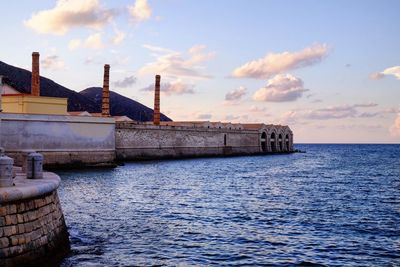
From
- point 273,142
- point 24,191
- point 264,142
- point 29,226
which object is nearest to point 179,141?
point 264,142

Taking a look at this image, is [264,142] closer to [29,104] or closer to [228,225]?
[29,104]

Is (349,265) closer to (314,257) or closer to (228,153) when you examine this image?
(314,257)

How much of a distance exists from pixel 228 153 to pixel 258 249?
6871 centimetres

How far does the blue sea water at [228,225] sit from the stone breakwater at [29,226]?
3.72 feet

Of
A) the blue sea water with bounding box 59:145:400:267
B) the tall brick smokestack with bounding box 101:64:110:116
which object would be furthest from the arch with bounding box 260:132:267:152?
the blue sea water with bounding box 59:145:400:267

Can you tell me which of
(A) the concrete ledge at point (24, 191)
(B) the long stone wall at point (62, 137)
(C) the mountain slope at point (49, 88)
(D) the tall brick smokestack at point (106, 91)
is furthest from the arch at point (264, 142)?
(A) the concrete ledge at point (24, 191)

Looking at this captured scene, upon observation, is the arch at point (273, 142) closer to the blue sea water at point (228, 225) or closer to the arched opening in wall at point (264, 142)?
the arched opening in wall at point (264, 142)

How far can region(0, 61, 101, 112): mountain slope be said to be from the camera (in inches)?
6301

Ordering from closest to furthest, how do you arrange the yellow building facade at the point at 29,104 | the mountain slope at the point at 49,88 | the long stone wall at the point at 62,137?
the long stone wall at the point at 62,137 < the yellow building facade at the point at 29,104 < the mountain slope at the point at 49,88

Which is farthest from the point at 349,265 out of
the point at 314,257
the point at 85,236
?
the point at 85,236

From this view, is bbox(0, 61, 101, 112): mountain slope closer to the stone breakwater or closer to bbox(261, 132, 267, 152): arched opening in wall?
bbox(261, 132, 267, 152): arched opening in wall

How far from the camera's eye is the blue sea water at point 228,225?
1337 centimetres

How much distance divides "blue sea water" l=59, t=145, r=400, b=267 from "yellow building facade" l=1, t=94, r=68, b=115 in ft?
45.2

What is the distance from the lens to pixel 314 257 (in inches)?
534
